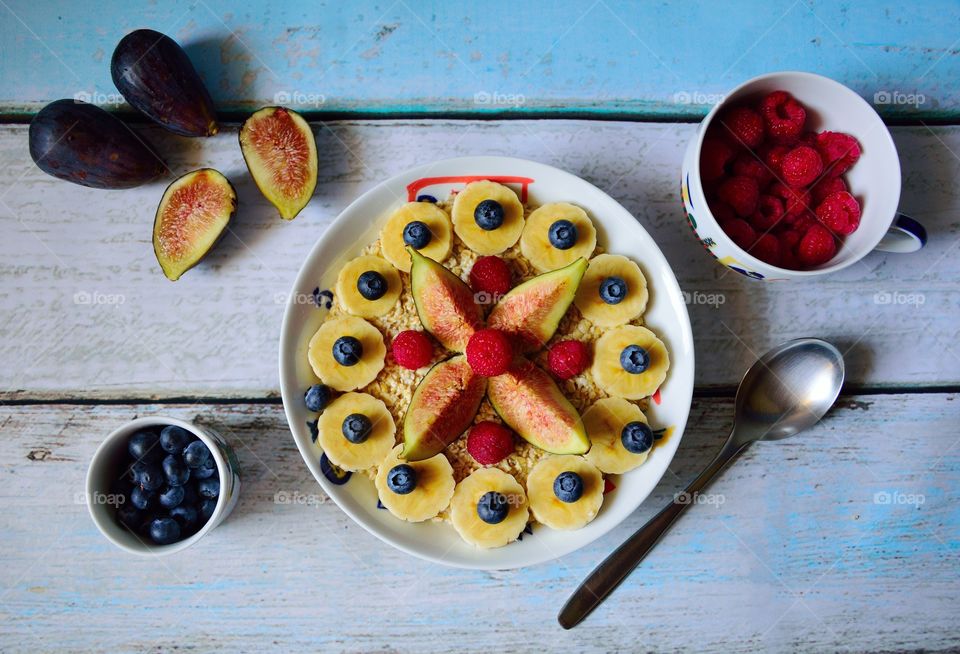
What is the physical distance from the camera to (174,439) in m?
1.47

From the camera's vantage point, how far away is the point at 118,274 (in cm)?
167

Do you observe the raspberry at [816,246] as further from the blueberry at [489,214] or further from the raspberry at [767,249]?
the blueberry at [489,214]

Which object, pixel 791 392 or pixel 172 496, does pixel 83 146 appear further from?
pixel 791 392

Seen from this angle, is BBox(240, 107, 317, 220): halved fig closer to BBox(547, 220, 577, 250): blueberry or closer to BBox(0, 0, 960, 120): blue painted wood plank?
BBox(0, 0, 960, 120): blue painted wood plank

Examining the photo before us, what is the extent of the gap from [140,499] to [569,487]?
36.7 inches

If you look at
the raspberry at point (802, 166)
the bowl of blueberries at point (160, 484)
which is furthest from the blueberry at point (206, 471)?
the raspberry at point (802, 166)

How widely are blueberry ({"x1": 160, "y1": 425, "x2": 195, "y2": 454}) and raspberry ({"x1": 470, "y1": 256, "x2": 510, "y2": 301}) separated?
72cm

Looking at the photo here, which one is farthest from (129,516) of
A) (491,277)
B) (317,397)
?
(491,277)

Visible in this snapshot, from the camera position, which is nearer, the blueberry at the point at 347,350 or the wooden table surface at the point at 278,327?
the blueberry at the point at 347,350

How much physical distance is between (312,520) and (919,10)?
2000 millimetres

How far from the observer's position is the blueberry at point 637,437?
140 cm

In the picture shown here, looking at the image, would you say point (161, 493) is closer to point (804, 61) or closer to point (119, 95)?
point (119, 95)

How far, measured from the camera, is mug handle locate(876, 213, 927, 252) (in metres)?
1.47

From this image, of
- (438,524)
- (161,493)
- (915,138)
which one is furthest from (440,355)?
(915,138)
